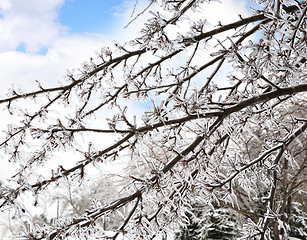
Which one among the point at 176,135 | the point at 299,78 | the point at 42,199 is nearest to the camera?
the point at 42,199

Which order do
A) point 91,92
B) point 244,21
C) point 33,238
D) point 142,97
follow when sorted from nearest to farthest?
1. point 33,238
2. point 244,21
3. point 142,97
4. point 91,92

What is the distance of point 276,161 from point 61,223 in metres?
2.04

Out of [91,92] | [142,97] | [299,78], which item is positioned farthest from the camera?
[91,92]

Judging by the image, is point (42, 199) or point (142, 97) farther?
point (142, 97)

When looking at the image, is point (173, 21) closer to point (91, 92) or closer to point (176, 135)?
point (176, 135)

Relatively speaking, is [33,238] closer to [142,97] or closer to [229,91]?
[142,97]

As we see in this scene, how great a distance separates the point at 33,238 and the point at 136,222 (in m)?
→ 0.69

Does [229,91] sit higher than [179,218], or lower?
higher

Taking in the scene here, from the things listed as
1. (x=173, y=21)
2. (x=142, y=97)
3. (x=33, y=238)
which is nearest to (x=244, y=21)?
(x=173, y=21)

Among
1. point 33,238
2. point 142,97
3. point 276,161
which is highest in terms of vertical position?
point 142,97

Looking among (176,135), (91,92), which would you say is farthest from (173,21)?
(91,92)

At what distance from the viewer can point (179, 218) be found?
2.51 metres

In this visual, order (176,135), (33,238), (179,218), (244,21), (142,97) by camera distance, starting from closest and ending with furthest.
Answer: (33,238), (179,218), (176,135), (244,21), (142,97)

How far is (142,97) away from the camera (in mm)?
3373
